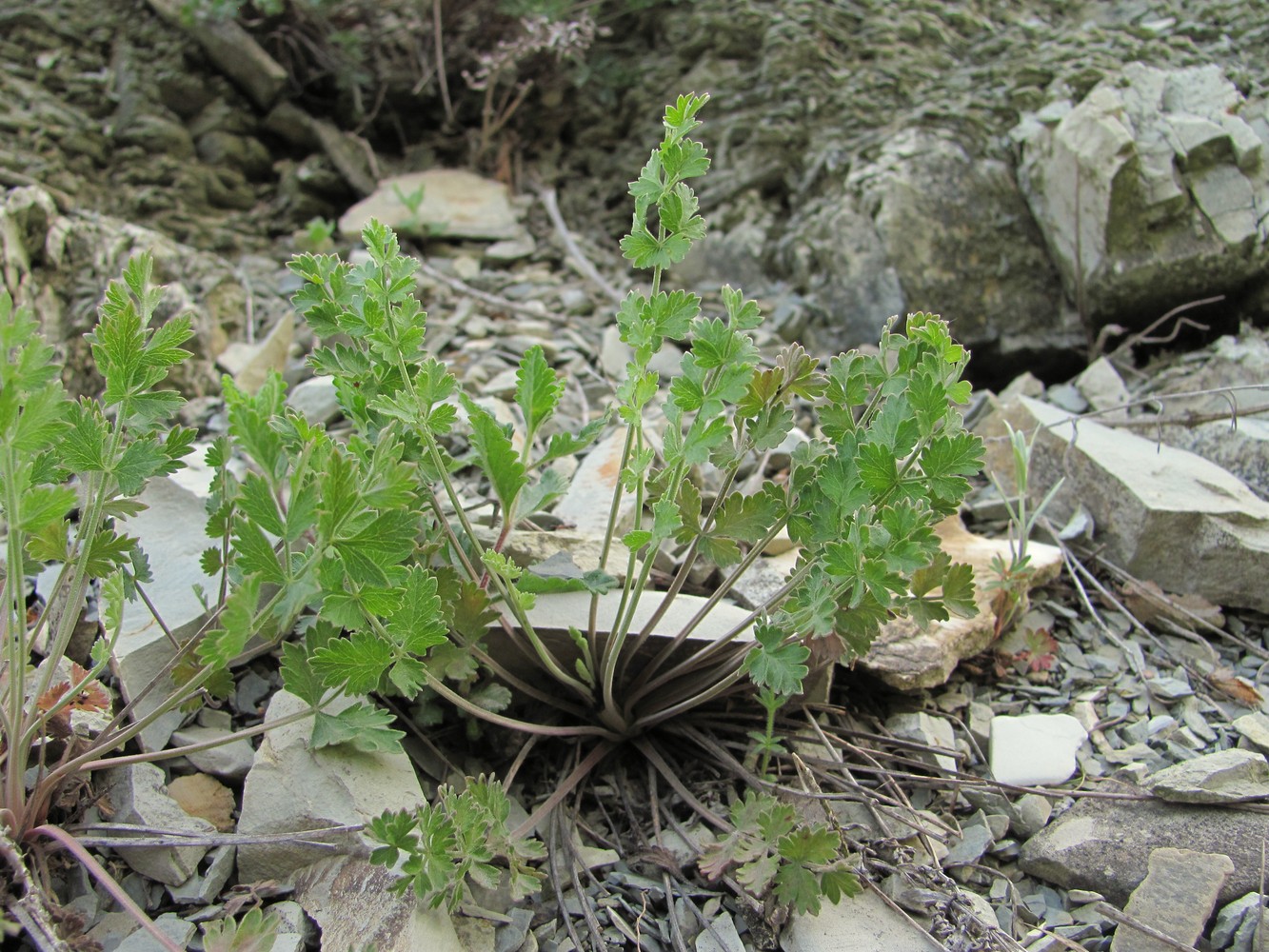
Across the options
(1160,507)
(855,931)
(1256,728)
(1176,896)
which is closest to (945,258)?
(1160,507)

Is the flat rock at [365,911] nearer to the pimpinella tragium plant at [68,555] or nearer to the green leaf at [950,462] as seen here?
the pimpinella tragium plant at [68,555]

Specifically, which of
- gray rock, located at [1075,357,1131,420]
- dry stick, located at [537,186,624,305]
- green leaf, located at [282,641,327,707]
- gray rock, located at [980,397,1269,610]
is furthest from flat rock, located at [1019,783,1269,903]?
dry stick, located at [537,186,624,305]

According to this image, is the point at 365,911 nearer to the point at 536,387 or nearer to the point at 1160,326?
the point at 536,387

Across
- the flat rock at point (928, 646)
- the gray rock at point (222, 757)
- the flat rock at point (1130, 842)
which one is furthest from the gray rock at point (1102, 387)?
the gray rock at point (222, 757)

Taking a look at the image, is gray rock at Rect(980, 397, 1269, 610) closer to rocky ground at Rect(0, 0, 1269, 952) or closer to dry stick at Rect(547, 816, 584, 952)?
rocky ground at Rect(0, 0, 1269, 952)

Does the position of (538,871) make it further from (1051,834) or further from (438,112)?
(438,112)
